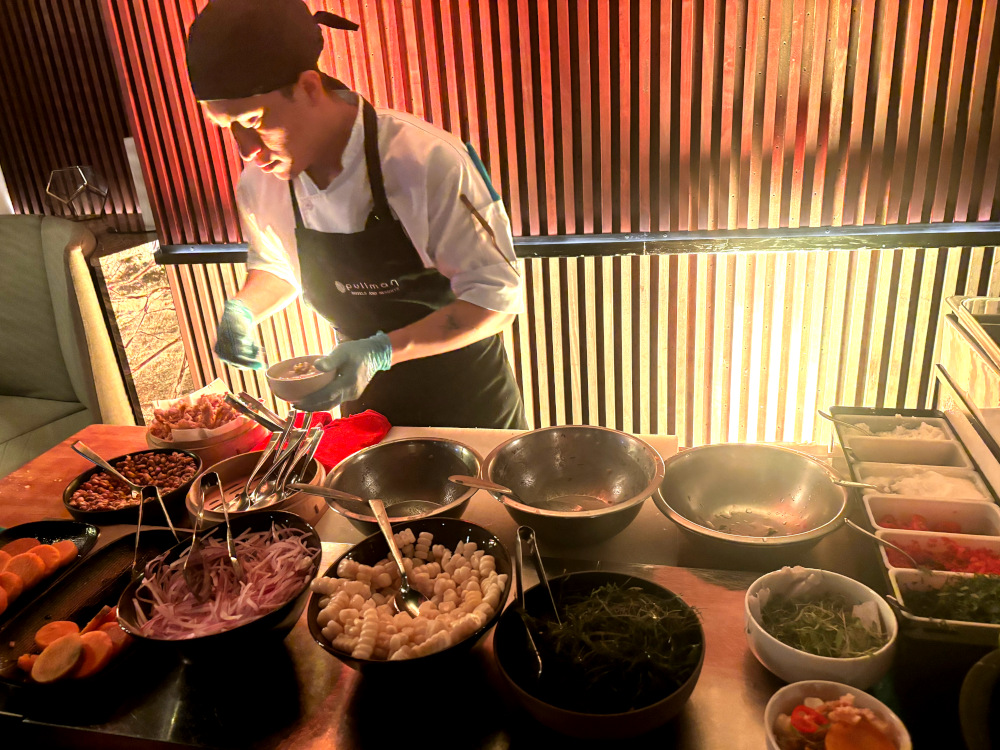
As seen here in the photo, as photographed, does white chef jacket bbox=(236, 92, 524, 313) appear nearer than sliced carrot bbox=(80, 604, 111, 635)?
No

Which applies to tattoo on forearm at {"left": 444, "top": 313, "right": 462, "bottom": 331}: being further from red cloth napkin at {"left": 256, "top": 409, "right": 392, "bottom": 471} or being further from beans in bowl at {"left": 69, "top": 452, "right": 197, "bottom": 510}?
beans in bowl at {"left": 69, "top": 452, "right": 197, "bottom": 510}

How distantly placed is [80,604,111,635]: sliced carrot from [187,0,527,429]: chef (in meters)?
0.73

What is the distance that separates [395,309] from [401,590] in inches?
51.4

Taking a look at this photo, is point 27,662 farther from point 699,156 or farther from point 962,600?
point 699,156

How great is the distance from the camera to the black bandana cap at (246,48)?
181 centimetres

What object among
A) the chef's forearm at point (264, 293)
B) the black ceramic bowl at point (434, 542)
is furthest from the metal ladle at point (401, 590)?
the chef's forearm at point (264, 293)

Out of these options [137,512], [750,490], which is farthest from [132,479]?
[750,490]

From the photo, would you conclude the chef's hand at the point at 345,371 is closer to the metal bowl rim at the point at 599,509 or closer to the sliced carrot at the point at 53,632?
the metal bowl rim at the point at 599,509

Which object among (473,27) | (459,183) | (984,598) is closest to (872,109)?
(473,27)

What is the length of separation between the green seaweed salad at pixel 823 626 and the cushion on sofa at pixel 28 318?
13.0ft

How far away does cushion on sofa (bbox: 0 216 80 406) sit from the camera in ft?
12.4

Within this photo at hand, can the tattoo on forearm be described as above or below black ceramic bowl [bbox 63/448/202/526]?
above

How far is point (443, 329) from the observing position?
2.18 meters

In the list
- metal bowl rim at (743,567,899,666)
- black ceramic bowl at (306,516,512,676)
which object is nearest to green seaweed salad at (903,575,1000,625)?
metal bowl rim at (743,567,899,666)
